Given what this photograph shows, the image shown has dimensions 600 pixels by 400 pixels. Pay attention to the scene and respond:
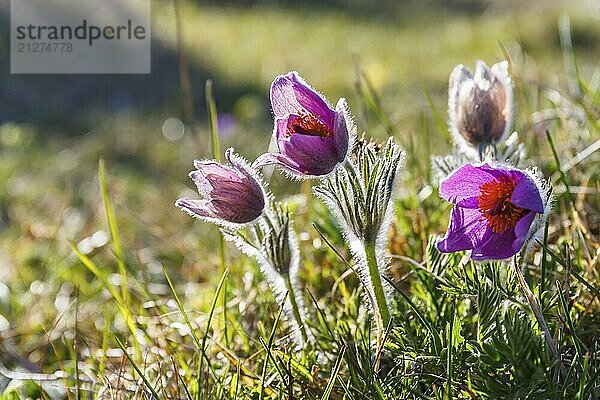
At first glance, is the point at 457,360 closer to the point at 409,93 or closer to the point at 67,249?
the point at 67,249

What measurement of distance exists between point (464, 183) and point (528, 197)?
14 cm

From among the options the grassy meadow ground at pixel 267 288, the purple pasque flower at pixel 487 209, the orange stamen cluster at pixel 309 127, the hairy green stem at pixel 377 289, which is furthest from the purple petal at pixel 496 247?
the orange stamen cluster at pixel 309 127

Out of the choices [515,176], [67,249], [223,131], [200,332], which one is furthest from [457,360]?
[223,131]

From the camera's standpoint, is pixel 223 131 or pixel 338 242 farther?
pixel 223 131

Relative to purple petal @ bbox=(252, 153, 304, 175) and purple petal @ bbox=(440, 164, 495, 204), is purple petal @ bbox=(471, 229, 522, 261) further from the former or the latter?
purple petal @ bbox=(252, 153, 304, 175)

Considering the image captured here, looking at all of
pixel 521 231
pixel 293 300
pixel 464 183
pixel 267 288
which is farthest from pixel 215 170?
pixel 267 288

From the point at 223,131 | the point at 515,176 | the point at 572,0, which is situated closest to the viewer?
the point at 515,176

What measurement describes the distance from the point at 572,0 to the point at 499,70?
1170 cm

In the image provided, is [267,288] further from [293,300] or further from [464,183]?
[464,183]

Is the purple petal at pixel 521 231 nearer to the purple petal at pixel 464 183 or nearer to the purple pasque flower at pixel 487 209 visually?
the purple pasque flower at pixel 487 209

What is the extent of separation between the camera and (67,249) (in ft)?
10.0

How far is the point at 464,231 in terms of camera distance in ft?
4.33

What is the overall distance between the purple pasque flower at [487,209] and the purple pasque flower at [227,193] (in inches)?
13.9

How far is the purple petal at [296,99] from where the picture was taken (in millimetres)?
1374
